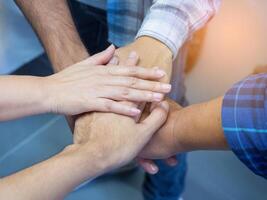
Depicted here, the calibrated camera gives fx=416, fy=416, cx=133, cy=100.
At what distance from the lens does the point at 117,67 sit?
32.7 inches

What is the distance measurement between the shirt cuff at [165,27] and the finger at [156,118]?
0.53ft

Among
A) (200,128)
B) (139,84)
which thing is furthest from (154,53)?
(200,128)

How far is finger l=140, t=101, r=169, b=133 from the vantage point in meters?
0.78

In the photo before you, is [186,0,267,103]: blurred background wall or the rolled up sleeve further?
[186,0,267,103]: blurred background wall

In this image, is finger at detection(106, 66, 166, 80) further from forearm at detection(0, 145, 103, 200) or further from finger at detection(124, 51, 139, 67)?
forearm at detection(0, 145, 103, 200)

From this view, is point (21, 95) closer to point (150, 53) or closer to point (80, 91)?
point (80, 91)

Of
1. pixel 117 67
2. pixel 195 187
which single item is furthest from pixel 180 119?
pixel 195 187

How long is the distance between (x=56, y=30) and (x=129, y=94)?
11.6 inches

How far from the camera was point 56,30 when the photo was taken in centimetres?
98

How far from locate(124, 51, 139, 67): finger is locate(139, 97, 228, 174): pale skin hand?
→ 0.11m

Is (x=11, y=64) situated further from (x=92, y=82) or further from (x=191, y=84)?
(x=191, y=84)

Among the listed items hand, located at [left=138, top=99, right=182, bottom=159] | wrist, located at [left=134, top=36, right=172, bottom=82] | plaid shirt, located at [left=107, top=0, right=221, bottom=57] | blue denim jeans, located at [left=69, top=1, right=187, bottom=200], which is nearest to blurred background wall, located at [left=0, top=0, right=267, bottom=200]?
blue denim jeans, located at [left=69, top=1, right=187, bottom=200]

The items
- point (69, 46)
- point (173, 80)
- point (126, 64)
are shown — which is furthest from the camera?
point (173, 80)

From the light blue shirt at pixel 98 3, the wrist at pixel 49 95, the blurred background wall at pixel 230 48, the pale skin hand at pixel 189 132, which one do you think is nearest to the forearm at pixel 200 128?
the pale skin hand at pixel 189 132
